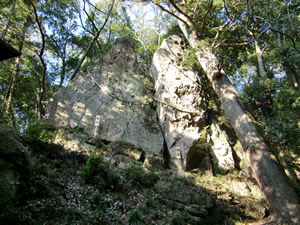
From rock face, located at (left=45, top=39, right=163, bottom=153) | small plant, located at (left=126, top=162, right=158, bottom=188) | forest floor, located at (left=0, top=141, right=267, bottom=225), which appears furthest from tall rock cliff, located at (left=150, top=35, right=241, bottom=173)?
small plant, located at (left=126, top=162, right=158, bottom=188)

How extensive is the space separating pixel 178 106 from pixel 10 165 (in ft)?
26.6

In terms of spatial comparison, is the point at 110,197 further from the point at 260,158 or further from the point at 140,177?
the point at 260,158

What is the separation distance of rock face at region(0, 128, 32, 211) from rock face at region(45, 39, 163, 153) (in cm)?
552

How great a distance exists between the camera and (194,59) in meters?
10.6

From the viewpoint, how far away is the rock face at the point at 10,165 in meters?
3.02

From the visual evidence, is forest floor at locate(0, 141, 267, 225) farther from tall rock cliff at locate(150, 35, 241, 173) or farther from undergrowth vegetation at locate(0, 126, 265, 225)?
tall rock cliff at locate(150, 35, 241, 173)

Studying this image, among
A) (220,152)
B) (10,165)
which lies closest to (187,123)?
(220,152)

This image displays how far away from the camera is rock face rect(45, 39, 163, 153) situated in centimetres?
939

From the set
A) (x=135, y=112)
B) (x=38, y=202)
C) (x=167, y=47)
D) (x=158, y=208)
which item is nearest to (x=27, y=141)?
(x=38, y=202)

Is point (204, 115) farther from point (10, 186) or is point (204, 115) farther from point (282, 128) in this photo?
point (10, 186)

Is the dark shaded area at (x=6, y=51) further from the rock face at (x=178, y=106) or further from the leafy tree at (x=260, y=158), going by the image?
the rock face at (x=178, y=106)

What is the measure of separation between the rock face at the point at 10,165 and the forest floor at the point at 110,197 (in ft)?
0.58

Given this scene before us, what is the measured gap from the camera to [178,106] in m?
10.3

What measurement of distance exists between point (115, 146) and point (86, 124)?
254 centimetres
